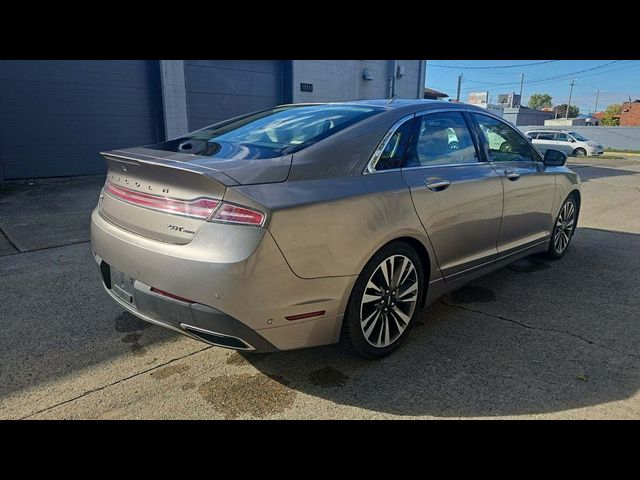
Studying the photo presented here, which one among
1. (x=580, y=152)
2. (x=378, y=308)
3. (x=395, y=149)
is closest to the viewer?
(x=378, y=308)

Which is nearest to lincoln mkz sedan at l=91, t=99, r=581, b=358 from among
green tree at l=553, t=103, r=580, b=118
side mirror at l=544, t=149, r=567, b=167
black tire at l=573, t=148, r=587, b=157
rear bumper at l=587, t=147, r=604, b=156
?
side mirror at l=544, t=149, r=567, b=167

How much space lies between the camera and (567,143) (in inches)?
1048

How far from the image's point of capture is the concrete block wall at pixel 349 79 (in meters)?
13.8

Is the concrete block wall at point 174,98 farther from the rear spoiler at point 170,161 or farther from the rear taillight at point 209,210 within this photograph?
the rear taillight at point 209,210

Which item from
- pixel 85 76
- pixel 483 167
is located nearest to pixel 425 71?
pixel 85 76

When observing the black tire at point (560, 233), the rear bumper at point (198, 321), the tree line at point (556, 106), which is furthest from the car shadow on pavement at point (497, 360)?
the tree line at point (556, 106)

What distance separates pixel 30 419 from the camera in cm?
229

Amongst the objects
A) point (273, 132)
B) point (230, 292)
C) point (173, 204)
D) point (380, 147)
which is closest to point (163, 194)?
point (173, 204)

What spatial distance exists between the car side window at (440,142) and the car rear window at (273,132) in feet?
1.15

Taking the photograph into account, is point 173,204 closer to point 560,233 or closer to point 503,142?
point 503,142

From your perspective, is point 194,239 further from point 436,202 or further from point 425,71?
point 425,71

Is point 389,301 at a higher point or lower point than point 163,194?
lower

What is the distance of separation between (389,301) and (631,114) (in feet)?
209

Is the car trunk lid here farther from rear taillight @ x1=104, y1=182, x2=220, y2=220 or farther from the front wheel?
the front wheel
